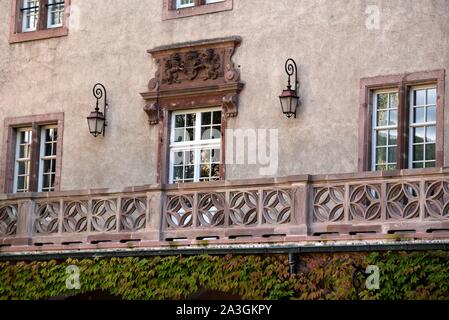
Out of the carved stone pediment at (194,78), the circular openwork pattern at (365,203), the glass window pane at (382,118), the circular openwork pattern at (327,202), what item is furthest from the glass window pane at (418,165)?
the carved stone pediment at (194,78)

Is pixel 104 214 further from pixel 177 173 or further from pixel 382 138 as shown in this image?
pixel 382 138

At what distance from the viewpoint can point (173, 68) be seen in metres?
26.0

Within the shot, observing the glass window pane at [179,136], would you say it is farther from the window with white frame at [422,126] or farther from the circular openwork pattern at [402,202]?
the circular openwork pattern at [402,202]

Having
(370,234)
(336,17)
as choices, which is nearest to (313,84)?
(336,17)

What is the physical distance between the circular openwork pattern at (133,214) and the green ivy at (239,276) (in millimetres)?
546

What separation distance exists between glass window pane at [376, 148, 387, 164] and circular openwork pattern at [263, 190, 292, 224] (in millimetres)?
2275

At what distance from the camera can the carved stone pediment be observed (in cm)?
2528

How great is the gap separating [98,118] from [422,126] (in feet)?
21.2

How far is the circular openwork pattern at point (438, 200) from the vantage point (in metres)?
20.5

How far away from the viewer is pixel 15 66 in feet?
92.8

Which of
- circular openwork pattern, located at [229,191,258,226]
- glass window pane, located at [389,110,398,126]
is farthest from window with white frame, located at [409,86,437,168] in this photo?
circular openwork pattern, located at [229,191,258,226]

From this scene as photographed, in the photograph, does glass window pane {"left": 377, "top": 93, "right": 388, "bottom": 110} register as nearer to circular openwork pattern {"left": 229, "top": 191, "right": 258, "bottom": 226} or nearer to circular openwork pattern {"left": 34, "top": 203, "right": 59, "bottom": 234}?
circular openwork pattern {"left": 229, "top": 191, "right": 258, "bottom": 226}

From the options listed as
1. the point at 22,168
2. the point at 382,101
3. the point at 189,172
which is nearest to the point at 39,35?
the point at 22,168
